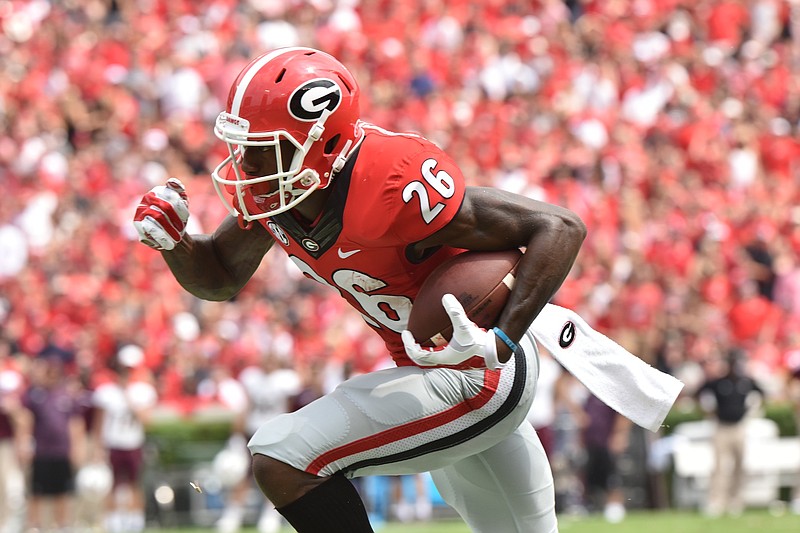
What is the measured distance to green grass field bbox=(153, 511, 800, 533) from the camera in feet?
29.6

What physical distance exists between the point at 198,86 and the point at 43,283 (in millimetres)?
3117

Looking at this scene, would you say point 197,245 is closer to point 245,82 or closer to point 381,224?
point 245,82

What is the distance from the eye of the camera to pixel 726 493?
10523 millimetres

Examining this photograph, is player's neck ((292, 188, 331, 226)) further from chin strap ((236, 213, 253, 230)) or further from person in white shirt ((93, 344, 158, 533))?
person in white shirt ((93, 344, 158, 533))

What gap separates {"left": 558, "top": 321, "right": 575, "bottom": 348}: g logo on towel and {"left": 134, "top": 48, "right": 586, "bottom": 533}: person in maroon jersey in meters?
0.21

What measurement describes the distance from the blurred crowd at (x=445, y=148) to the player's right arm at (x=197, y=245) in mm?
6285

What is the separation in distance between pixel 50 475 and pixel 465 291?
7124mm

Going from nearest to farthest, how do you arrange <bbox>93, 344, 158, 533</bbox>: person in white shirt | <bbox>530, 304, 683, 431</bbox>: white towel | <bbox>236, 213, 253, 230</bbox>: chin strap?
<bbox>236, 213, 253, 230</bbox>: chin strap → <bbox>530, 304, 683, 431</bbox>: white towel → <bbox>93, 344, 158, 533</bbox>: person in white shirt

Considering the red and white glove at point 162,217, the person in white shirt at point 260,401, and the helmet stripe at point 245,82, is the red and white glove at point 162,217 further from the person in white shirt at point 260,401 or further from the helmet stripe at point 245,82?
the person in white shirt at point 260,401

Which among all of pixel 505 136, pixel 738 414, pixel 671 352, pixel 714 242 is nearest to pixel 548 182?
pixel 505 136

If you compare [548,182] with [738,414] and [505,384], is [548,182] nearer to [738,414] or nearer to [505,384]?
[738,414]

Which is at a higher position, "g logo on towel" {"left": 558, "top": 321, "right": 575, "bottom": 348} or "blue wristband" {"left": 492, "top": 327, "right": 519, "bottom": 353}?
"blue wristband" {"left": 492, "top": 327, "right": 519, "bottom": 353}

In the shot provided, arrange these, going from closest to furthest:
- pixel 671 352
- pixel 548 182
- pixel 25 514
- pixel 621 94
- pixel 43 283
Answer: pixel 25 514
pixel 671 352
pixel 43 283
pixel 548 182
pixel 621 94

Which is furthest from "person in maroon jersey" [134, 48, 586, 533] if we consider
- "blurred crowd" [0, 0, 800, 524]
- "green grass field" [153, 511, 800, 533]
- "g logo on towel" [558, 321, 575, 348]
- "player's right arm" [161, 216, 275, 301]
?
"blurred crowd" [0, 0, 800, 524]
